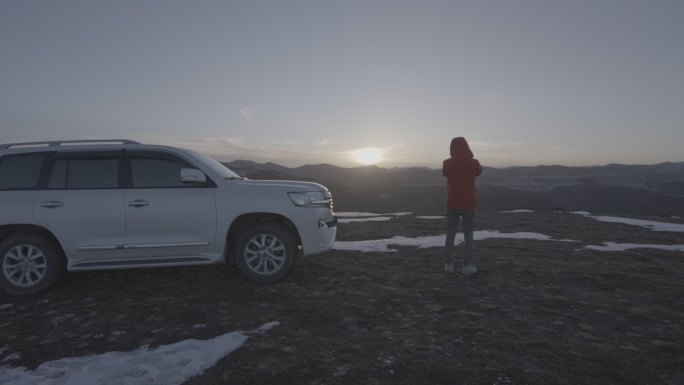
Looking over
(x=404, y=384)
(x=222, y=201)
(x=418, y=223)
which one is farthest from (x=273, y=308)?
(x=418, y=223)

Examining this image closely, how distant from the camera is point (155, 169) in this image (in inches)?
221

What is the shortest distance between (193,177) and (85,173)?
61.7 inches

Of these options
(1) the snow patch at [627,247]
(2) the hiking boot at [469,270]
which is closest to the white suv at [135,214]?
(2) the hiking boot at [469,270]

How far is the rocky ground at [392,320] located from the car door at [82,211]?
65 cm

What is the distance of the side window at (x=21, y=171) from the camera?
5.36 m

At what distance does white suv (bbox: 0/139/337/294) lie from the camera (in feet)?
17.2

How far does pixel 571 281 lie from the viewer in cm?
587

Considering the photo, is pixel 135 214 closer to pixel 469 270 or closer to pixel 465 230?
pixel 465 230

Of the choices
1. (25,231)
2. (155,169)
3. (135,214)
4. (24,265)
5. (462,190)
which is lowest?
(24,265)

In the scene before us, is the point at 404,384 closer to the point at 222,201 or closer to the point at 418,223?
the point at 222,201

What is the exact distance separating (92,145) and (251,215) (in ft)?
8.23

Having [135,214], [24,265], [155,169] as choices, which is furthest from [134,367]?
[24,265]

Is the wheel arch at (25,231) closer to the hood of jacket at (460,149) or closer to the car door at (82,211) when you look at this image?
the car door at (82,211)

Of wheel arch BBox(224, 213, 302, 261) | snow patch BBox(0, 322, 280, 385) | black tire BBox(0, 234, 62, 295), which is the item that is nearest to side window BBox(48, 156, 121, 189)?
black tire BBox(0, 234, 62, 295)
